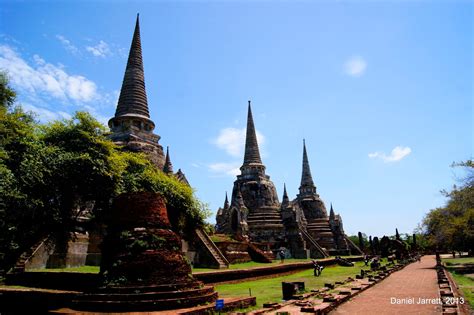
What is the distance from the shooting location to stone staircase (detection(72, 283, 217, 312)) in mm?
8539

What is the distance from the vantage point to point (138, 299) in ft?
28.5

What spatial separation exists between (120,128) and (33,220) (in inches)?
679

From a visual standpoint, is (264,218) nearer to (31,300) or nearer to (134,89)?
(134,89)

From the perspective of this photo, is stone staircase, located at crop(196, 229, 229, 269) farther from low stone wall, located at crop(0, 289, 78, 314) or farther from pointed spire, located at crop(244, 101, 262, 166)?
pointed spire, located at crop(244, 101, 262, 166)

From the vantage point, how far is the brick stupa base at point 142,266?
28.6 ft

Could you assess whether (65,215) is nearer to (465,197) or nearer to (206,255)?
(206,255)

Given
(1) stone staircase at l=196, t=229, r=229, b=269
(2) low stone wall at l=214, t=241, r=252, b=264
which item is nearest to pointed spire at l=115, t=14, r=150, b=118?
(1) stone staircase at l=196, t=229, r=229, b=269

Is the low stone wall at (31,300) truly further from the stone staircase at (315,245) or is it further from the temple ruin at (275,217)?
the stone staircase at (315,245)

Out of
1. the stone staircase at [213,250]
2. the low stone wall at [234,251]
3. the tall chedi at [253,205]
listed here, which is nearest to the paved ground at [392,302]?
the stone staircase at [213,250]

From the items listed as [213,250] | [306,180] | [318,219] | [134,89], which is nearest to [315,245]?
[318,219]

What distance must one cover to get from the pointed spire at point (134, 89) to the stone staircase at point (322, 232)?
86.5ft

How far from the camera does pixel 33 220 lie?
48.6 feet

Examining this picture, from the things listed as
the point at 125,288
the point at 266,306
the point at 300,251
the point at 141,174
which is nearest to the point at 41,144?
the point at 141,174

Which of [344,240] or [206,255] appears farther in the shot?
[344,240]
